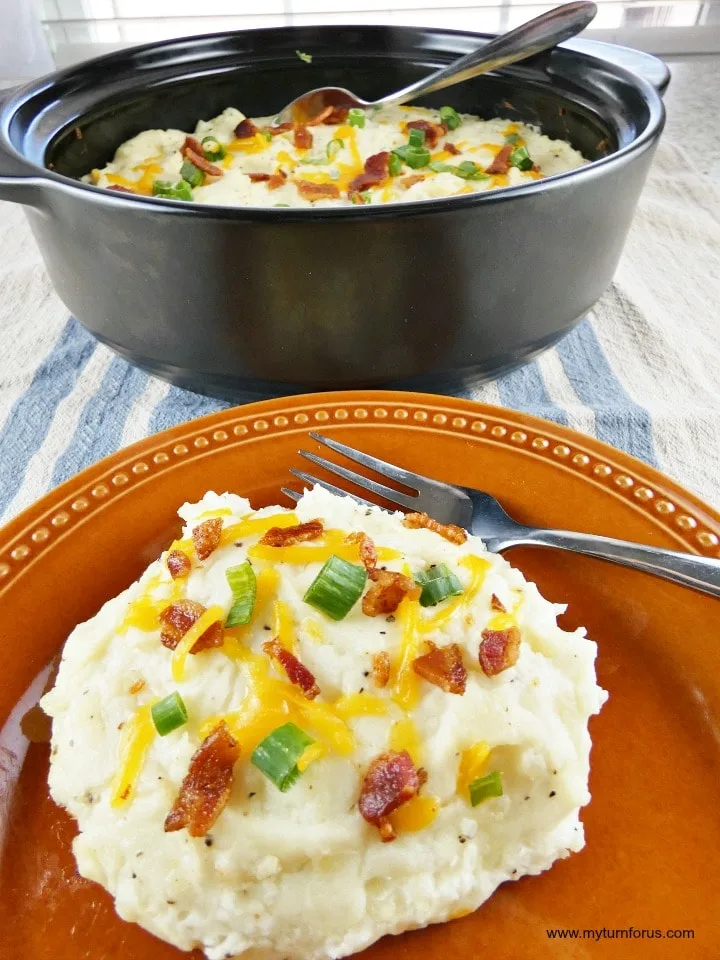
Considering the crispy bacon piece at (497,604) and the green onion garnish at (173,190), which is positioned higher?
the green onion garnish at (173,190)

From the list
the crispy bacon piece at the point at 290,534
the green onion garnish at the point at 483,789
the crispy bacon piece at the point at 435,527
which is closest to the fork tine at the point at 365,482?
the crispy bacon piece at the point at 435,527

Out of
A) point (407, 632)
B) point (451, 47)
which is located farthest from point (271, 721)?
point (451, 47)

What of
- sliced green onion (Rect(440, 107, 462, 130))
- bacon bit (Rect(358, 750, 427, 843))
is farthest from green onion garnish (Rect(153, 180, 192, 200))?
bacon bit (Rect(358, 750, 427, 843))

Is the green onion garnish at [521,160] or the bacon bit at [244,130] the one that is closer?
the green onion garnish at [521,160]

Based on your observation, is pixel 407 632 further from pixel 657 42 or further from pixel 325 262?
pixel 657 42

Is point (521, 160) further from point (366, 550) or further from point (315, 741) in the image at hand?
point (315, 741)

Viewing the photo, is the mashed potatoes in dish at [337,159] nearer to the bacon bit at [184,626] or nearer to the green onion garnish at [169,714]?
the bacon bit at [184,626]

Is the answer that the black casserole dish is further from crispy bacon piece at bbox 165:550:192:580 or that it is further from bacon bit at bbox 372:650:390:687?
bacon bit at bbox 372:650:390:687
